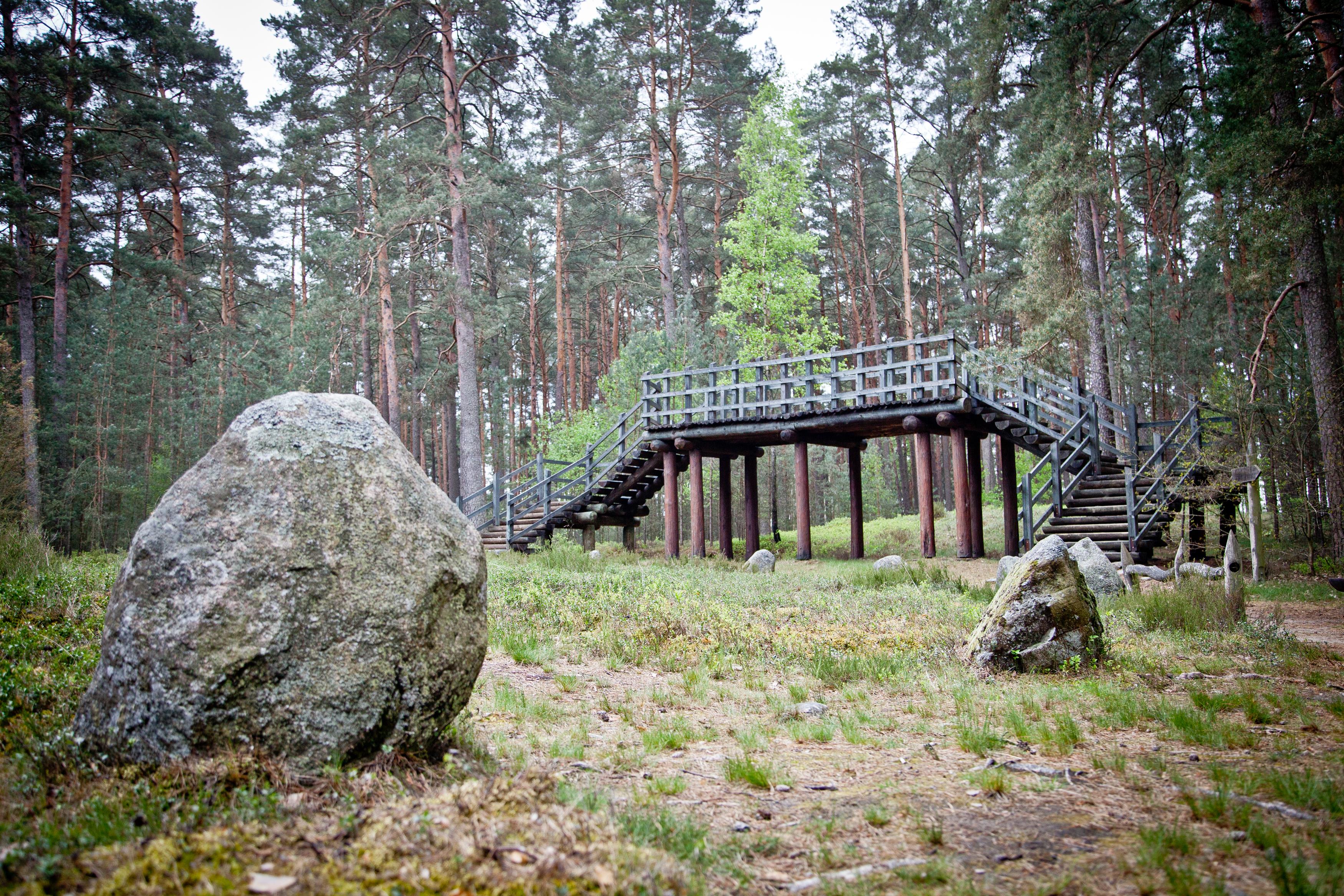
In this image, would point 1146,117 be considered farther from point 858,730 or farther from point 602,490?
point 858,730

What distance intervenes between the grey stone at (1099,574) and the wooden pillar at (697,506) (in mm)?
10146

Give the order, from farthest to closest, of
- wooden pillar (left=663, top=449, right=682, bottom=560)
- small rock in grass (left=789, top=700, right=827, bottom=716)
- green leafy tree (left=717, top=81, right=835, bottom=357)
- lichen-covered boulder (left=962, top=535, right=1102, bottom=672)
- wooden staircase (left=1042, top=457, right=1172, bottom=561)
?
green leafy tree (left=717, top=81, right=835, bottom=357) < wooden pillar (left=663, top=449, right=682, bottom=560) < wooden staircase (left=1042, top=457, right=1172, bottom=561) < lichen-covered boulder (left=962, top=535, right=1102, bottom=672) < small rock in grass (left=789, top=700, right=827, bottom=716)

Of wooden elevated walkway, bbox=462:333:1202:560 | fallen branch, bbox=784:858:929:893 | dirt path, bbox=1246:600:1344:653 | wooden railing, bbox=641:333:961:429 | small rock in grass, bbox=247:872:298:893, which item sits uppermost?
wooden railing, bbox=641:333:961:429

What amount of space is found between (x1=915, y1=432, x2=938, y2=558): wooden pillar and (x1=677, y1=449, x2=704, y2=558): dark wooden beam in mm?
5225

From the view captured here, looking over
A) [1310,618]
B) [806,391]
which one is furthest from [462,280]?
[1310,618]

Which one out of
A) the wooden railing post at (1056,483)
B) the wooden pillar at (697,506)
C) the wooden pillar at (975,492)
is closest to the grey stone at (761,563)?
the wooden pillar at (697,506)

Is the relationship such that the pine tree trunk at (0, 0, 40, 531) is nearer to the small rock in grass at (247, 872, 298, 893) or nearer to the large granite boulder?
the large granite boulder

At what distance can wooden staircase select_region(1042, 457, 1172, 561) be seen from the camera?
14477 millimetres

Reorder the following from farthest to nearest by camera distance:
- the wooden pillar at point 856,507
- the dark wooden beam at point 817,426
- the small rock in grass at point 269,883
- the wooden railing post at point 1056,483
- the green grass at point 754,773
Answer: the wooden pillar at point 856,507 < the dark wooden beam at point 817,426 < the wooden railing post at point 1056,483 < the green grass at point 754,773 < the small rock in grass at point 269,883

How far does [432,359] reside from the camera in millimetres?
42312

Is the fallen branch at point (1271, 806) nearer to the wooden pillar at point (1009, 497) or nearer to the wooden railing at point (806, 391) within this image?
the wooden railing at point (806, 391)

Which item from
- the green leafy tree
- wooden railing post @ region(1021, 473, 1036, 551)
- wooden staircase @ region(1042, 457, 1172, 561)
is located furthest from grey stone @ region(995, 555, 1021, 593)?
the green leafy tree

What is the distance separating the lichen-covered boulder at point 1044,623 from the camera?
700 cm

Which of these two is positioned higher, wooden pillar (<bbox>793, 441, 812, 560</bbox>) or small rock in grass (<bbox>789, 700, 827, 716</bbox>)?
wooden pillar (<bbox>793, 441, 812, 560</bbox>)
